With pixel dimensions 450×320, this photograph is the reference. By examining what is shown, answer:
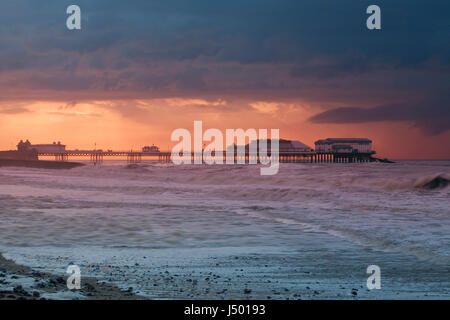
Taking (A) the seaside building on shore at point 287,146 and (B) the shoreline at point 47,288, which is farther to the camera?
(A) the seaside building on shore at point 287,146

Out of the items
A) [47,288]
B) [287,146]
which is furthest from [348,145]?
[47,288]

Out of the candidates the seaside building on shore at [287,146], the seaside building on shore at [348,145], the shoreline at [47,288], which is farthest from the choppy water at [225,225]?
the seaside building on shore at [287,146]

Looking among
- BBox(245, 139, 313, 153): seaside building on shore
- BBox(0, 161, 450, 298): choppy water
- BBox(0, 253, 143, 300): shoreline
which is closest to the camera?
BBox(0, 253, 143, 300): shoreline

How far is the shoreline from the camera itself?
6.44m

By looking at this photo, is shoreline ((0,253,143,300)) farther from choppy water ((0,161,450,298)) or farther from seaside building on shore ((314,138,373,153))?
seaside building on shore ((314,138,373,153))

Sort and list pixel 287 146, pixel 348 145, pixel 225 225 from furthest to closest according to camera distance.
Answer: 1. pixel 287 146
2. pixel 348 145
3. pixel 225 225

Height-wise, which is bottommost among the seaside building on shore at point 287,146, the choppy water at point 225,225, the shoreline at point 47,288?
the choppy water at point 225,225

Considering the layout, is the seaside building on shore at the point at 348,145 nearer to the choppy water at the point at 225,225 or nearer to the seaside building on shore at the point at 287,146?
the seaside building on shore at the point at 287,146

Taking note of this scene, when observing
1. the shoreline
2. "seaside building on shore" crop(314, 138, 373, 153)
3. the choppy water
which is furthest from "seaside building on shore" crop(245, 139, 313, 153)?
the shoreline

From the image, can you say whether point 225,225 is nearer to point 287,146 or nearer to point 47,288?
point 47,288

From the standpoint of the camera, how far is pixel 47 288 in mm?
6988

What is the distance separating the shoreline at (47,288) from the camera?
21.1ft

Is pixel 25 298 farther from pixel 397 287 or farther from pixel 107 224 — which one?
pixel 107 224
